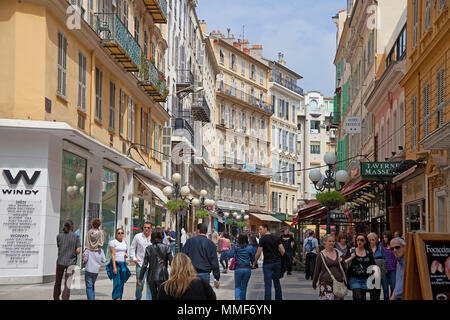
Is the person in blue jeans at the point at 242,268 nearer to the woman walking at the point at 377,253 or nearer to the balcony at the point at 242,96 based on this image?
the woman walking at the point at 377,253

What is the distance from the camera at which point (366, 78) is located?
1500 inches

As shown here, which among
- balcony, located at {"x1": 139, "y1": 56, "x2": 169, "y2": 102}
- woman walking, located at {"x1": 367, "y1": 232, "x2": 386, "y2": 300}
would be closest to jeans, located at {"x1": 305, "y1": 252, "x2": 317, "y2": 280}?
balcony, located at {"x1": 139, "y1": 56, "x2": 169, "y2": 102}

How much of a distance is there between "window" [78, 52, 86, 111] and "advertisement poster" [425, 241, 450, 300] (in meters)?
15.4

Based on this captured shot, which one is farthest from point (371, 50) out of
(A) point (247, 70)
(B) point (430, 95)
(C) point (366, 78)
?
(A) point (247, 70)

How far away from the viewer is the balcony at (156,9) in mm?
33250

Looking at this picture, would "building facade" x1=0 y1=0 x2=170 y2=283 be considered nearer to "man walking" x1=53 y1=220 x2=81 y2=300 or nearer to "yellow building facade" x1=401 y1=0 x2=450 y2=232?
"man walking" x1=53 y1=220 x2=81 y2=300

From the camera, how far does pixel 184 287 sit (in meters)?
7.27

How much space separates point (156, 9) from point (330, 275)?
2382 cm

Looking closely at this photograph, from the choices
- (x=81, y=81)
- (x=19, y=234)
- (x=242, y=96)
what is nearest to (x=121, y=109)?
(x=81, y=81)

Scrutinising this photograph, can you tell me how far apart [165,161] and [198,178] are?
2101 cm

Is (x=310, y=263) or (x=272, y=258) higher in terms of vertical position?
(x=272, y=258)

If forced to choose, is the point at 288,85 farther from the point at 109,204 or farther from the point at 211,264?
the point at 211,264

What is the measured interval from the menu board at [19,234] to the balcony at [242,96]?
55.7m

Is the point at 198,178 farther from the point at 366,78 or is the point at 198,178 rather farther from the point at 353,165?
the point at 366,78
